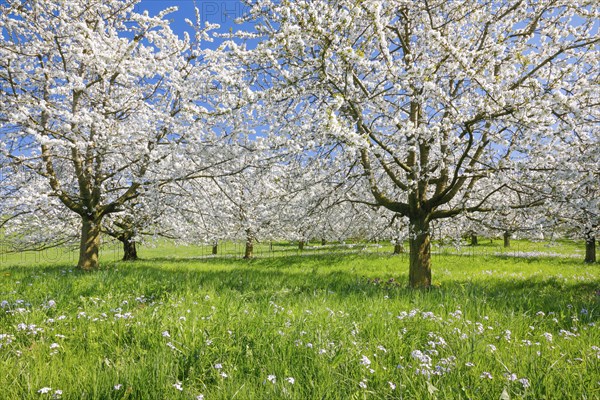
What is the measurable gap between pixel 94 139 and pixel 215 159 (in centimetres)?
293

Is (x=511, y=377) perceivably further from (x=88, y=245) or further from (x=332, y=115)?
(x=88, y=245)

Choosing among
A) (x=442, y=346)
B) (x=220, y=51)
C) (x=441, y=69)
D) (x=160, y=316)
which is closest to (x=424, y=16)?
(x=441, y=69)

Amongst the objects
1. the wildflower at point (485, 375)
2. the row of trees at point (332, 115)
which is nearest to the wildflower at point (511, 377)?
the wildflower at point (485, 375)

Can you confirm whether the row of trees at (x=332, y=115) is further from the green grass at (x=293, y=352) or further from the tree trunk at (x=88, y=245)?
the green grass at (x=293, y=352)

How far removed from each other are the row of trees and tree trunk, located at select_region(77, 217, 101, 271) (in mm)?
60

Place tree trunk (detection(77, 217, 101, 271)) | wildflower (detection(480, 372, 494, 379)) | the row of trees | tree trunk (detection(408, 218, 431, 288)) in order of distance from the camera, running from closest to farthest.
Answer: wildflower (detection(480, 372, 494, 379)) → the row of trees → tree trunk (detection(408, 218, 431, 288)) → tree trunk (detection(77, 217, 101, 271))

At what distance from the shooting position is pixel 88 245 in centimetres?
1038

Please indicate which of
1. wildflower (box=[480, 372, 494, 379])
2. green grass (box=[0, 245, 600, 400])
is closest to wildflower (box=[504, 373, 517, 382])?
green grass (box=[0, 245, 600, 400])

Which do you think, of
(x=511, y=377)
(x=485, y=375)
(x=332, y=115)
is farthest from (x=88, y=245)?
(x=511, y=377)

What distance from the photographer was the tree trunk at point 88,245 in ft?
33.3

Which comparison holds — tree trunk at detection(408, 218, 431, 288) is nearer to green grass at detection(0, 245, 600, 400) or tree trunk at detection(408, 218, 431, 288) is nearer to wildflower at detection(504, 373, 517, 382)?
green grass at detection(0, 245, 600, 400)

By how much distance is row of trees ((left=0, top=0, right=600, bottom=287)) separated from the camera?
5371mm

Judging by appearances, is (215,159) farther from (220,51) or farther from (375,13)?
(375,13)

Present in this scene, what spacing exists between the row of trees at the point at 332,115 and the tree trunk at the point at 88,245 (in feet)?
0.20
